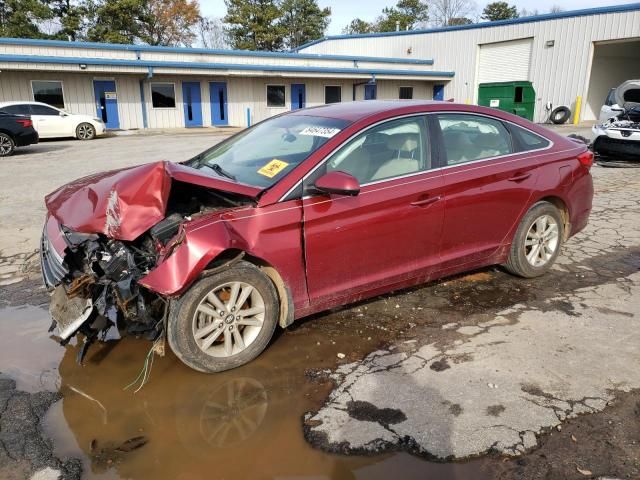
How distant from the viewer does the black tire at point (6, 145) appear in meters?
14.7

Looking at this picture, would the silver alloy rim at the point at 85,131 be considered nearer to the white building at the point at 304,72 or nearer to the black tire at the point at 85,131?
the black tire at the point at 85,131

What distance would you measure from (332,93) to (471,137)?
27.5 meters

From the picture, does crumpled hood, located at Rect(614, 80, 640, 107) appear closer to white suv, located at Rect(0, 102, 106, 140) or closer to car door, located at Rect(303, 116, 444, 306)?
car door, located at Rect(303, 116, 444, 306)

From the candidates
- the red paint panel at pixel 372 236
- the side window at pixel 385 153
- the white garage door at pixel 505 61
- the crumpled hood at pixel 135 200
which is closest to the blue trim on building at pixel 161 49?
the white garage door at pixel 505 61

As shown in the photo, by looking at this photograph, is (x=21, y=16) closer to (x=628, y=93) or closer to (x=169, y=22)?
(x=169, y=22)

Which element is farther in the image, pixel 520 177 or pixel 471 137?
pixel 520 177

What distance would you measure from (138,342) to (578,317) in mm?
3383

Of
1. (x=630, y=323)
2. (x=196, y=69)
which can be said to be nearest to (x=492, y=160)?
(x=630, y=323)

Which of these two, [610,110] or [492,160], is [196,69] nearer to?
[610,110]

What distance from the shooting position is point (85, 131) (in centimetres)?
1995

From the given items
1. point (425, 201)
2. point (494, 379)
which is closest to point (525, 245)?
point (425, 201)

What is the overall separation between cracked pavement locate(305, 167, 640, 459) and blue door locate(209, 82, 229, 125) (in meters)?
24.6

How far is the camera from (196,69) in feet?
81.1

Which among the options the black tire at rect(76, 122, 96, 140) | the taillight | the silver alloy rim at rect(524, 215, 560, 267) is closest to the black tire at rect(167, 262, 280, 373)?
the silver alloy rim at rect(524, 215, 560, 267)
